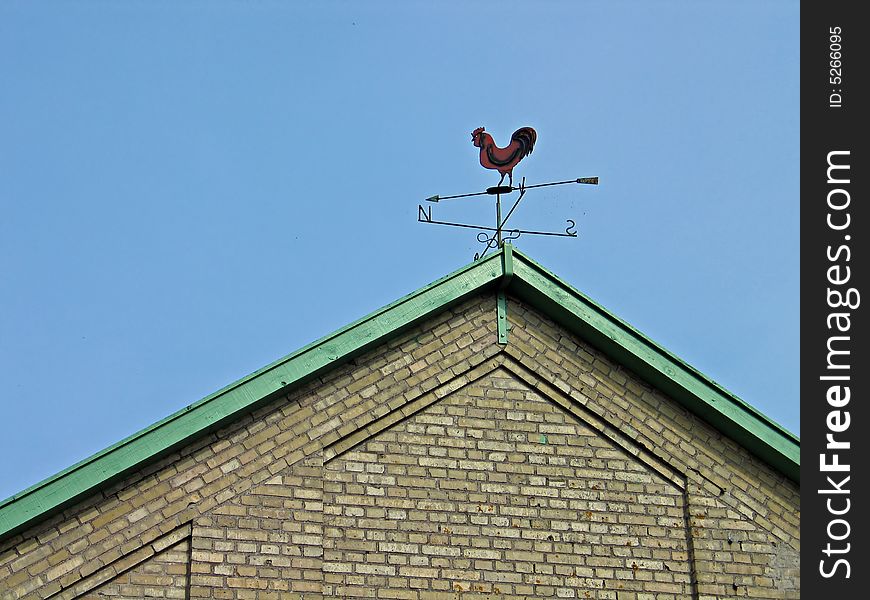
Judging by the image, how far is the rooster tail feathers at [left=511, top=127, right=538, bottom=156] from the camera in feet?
47.8

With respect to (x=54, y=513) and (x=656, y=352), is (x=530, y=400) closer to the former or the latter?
(x=656, y=352)

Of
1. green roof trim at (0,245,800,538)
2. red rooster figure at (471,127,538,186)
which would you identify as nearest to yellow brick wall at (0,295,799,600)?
green roof trim at (0,245,800,538)

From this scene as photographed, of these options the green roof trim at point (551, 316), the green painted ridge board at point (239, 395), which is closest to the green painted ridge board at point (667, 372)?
the green roof trim at point (551, 316)

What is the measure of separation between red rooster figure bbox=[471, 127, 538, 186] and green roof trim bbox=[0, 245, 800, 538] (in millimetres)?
1446

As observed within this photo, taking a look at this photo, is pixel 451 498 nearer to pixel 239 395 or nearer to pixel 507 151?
pixel 239 395

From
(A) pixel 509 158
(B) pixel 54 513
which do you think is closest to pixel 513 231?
(A) pixel 509 158

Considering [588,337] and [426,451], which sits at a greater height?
[588,337]

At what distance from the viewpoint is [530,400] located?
13.2 meters

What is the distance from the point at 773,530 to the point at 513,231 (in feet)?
12.6

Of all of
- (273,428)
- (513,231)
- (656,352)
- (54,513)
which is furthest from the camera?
(513,231)

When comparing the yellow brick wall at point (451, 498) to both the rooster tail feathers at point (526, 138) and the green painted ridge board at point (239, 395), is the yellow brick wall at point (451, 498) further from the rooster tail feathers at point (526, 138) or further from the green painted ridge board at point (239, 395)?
the rooster tail feathers at point (526, 138)

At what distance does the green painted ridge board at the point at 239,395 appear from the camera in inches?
462

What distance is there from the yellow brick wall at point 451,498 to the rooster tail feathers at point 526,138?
6.17 ft

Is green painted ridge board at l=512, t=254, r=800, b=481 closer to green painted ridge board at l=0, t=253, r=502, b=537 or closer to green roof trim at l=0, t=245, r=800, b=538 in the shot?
green roof trim at l=0, t=245, r=800, b=538
